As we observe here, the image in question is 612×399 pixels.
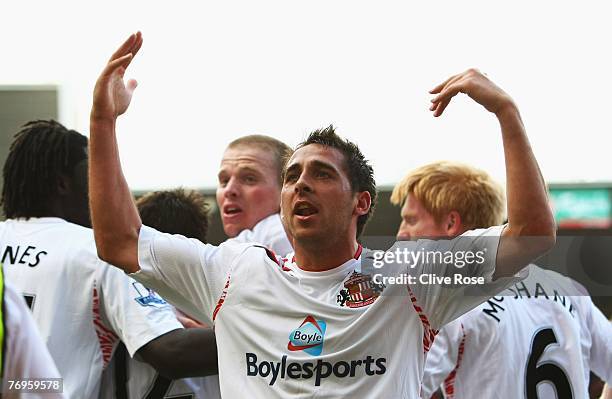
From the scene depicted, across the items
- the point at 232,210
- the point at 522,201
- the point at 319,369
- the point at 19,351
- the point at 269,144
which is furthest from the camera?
the point at 269,144

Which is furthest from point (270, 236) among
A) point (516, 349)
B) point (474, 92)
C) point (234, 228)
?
point (474, 92)

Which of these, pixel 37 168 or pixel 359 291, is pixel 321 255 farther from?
pixel 37 168

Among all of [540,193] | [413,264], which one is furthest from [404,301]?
[540,193]

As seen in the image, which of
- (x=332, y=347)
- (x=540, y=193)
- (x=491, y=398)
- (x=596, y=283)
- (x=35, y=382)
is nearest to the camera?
(x=35, y=382)

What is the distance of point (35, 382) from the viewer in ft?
7.76

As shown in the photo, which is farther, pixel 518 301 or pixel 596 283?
pixel 596 283

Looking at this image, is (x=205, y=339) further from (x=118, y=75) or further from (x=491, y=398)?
(x=491, y=398)

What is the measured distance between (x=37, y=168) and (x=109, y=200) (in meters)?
0.95

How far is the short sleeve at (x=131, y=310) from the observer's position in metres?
3.84

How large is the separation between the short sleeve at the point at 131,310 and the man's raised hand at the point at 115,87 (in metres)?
0.83

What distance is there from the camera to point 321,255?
3480mm

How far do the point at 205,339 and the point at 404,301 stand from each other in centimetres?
100

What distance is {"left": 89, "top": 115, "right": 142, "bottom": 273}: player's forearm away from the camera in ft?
11.2

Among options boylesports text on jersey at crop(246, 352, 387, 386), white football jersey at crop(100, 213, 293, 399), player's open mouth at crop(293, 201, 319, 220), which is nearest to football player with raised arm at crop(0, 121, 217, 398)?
white football jersey at crop(100, 213, 293, 399)
